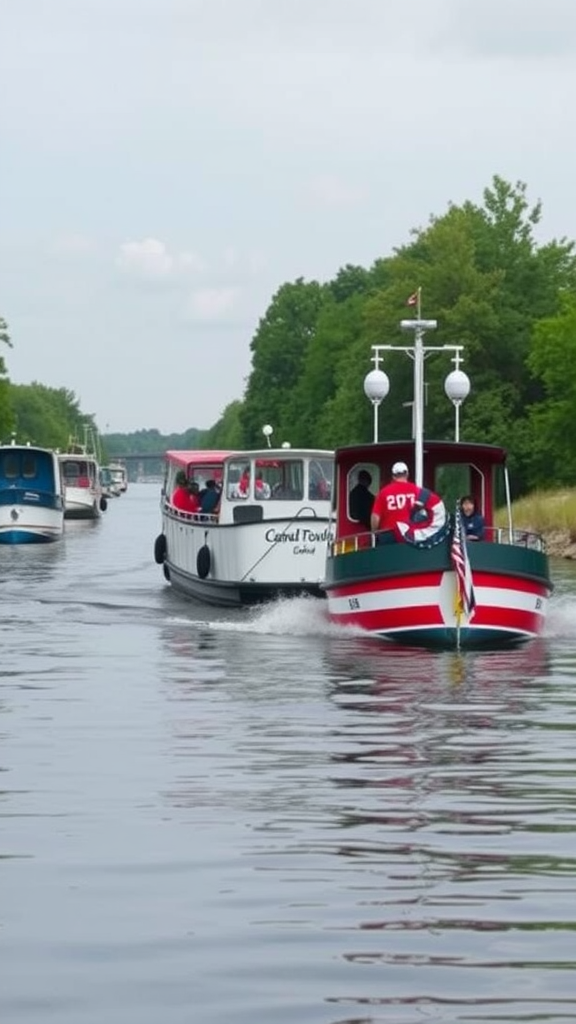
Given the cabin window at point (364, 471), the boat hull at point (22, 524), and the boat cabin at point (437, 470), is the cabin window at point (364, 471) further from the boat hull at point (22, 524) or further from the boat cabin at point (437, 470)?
the boat hull at point (22, 524)

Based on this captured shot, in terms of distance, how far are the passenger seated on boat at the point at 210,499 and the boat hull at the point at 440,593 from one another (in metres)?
11.5

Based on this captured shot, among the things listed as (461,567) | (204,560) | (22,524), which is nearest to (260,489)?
(204,560)

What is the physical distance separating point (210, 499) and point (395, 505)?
40.6ft

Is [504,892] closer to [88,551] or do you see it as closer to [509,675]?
[509,675]

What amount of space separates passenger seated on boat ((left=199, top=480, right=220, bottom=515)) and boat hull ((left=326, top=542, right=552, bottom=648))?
37.7 feet

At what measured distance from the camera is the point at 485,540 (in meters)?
28.8

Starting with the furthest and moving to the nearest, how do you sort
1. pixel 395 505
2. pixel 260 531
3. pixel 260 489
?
1. pixel 260 489
2. pixel 260 531
3. pixel 395 505

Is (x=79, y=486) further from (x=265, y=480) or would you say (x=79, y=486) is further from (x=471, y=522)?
(x=471, y=522)

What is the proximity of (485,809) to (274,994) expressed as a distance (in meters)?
4.89

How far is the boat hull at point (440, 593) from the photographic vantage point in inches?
1064

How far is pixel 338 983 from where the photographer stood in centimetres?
942

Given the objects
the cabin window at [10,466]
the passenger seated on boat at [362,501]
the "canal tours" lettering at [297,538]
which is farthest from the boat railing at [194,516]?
the cabin window at [10,466]

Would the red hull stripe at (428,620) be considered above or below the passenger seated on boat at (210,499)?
below

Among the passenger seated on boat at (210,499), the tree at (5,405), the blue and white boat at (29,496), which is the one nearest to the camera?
the passenger seated on boat at (210,499)
